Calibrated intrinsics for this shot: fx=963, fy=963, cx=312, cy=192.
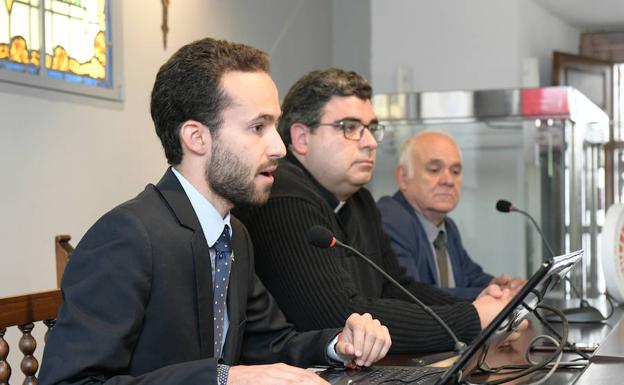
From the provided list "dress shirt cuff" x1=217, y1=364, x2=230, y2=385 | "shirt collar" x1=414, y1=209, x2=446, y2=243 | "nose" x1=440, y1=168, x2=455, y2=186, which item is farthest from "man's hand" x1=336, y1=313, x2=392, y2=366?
"nose" x1=440, y1=168, x2=455, y2=186

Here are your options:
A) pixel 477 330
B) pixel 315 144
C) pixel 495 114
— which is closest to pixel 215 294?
pixel 477 330

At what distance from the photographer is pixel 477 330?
219 centimetres

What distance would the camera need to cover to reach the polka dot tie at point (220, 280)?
1.72m

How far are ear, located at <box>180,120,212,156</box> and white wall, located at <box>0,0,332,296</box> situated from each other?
68.8 inches

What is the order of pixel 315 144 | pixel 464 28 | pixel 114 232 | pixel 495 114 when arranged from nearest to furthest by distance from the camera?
pixel 114 232 → pixel 315 144 → pixel 495 114 → pixel 464 28

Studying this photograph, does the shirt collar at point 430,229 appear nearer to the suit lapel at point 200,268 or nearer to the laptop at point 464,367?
the laptop at point 464,367

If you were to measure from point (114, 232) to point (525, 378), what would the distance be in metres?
0.76

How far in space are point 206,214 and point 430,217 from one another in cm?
207

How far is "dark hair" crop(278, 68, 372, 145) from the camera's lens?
256 centimetres

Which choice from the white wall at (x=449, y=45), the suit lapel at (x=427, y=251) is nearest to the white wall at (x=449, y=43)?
the white wall at (x=449, y=45)

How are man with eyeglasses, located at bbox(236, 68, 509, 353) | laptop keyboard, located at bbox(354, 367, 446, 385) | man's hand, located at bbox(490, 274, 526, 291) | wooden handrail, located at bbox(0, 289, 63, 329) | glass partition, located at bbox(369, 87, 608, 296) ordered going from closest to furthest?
laptop keyboard, located at bbox(354, 367, 446, 385) → wooden handrail, located at bbox(0, 289, 63, 329) → man with eyeglasses, located at bbox(236, 68, 509, 353) → man's hand, located at bbox(490, 274, 526, 291) → glass partition, located at bbox(369, 87, 608, 296)

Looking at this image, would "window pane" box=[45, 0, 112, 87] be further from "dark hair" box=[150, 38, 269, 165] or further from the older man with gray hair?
"dark hair" box=[150, 38, 269, 165]

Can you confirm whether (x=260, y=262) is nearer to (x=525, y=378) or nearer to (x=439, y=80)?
(x=525, y=378)

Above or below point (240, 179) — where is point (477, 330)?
below
